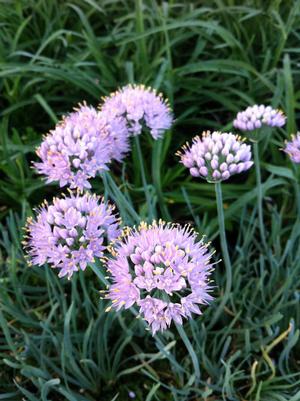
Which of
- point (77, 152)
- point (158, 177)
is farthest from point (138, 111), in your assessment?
point (158, 177)

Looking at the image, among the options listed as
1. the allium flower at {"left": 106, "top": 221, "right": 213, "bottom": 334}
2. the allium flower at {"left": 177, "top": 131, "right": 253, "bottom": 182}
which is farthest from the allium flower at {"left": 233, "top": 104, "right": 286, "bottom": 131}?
the allium flower at {"left": 106, "top": 221, "right": 213, "bottom": 334}

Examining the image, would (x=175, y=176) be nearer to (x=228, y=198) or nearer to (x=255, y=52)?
(x=228, y=198)

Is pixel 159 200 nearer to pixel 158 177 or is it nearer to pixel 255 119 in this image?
pixel 158 177

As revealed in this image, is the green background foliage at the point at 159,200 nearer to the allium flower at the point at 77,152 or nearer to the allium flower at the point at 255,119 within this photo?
the allium flower at the point at 77,152


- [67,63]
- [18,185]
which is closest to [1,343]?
[18,185]

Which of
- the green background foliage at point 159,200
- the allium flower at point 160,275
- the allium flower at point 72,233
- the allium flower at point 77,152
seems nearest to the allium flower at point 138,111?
the allium flower at point 77,152

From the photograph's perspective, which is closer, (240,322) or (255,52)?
(240,322)

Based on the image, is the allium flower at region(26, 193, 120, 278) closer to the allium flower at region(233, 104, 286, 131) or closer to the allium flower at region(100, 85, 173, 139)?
the allium flower at region(100, 85, 173, 139)

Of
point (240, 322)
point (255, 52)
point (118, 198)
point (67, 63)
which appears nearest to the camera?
point (118, 198)
